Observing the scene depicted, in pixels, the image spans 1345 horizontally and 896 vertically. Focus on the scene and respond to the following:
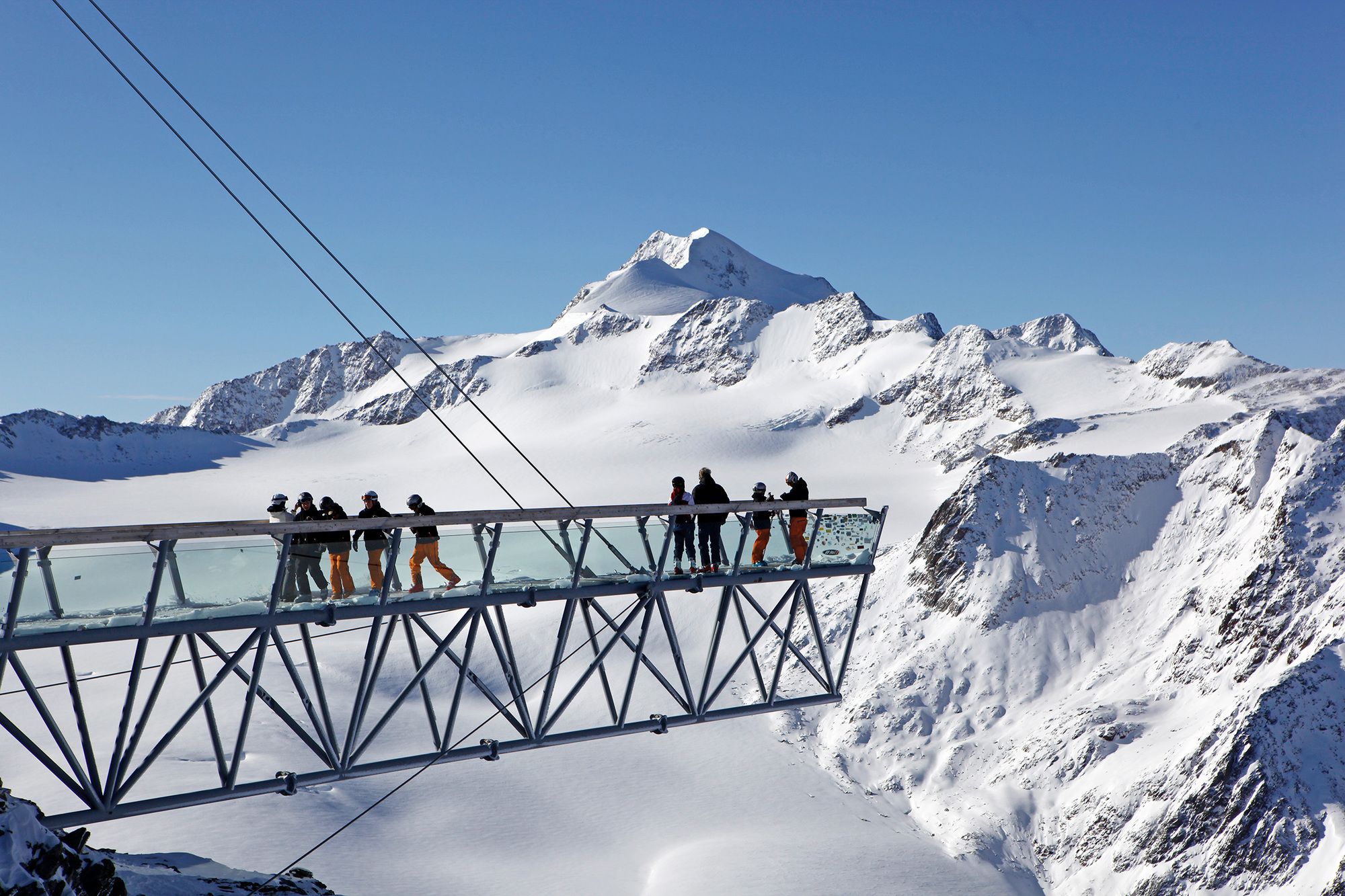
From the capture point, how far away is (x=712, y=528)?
62.4 feet

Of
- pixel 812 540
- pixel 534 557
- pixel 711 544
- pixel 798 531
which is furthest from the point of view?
pixel 798 531

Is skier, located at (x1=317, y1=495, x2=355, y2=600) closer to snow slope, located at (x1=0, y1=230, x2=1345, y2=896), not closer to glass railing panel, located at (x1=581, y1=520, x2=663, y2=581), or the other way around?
glass railing panel, located at (x1=581, y1=520, x2=663, y2=581)

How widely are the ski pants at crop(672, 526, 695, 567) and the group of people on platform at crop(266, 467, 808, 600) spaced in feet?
0.04

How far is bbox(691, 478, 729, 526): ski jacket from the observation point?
1900 cm

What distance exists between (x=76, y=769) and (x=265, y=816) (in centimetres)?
6213

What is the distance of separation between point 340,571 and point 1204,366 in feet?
597

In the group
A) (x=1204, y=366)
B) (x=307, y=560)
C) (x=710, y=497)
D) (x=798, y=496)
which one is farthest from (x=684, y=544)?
(x=1204, y=366)

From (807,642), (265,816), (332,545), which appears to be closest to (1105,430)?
(807,642)

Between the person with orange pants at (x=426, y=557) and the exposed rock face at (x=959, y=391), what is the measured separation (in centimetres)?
17018

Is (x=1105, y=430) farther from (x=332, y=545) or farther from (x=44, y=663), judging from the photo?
(x=332, y=545)

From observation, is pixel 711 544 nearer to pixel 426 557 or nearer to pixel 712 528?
pixel 712 528

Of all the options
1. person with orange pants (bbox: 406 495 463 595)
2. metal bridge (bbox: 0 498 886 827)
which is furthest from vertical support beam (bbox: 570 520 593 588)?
person with orange pants (bbox: 406 495 463 595)

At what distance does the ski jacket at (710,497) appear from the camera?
19.0m

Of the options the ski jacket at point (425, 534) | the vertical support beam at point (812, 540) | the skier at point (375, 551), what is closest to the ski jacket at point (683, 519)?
the vertical support beam at point (812, 540)
